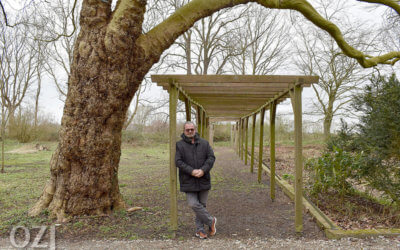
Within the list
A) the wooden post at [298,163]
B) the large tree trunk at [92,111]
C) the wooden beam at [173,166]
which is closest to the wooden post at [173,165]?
the wooden beam at [173,166]

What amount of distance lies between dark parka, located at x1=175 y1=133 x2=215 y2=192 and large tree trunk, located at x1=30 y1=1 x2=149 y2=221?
134 centimetres

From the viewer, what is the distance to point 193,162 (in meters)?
4.08

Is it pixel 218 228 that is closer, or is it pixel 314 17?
pixel 218 228

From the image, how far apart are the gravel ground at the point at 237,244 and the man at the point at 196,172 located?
281 millimetres


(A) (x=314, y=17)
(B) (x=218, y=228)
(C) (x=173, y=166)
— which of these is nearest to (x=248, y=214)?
(B) (x=218, y=228)

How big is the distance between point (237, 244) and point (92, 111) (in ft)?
9.32

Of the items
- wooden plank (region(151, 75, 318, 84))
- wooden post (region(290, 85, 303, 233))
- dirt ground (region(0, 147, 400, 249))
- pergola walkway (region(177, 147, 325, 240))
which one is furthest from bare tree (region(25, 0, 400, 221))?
wooden post (region(290, 85, 303, 233))

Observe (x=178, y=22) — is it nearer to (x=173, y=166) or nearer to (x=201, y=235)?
(x=173, y=166)

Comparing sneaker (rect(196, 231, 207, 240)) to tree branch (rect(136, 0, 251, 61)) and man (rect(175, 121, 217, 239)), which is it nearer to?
man (rect(175, 121, 217, 239))

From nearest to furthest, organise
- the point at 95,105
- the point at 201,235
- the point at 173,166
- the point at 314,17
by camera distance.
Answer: the point at 201,235 → the point at 173,166 → the point at 95,105 → the point at 314,17

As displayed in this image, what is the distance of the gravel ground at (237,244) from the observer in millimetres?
3732

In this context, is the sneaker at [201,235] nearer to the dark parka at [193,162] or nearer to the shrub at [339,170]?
the dark parka at [193,162]

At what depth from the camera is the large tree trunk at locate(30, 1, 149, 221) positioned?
4.54 metres

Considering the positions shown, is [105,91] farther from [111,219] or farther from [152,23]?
[152,23]
